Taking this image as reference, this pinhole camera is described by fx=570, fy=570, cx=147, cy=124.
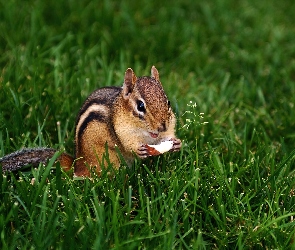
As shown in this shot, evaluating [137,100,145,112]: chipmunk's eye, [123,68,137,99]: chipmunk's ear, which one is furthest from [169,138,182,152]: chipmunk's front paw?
[123,68,137,99]: chipmunk's ear

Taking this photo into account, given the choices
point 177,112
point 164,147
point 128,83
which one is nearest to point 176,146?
point 164,147

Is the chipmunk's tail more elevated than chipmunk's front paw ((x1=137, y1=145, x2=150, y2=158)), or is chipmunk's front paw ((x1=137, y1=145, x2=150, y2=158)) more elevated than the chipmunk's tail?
the chipmunk's tail

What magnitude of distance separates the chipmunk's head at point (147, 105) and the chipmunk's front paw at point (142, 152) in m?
0.08

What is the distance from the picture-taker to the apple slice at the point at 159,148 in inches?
137

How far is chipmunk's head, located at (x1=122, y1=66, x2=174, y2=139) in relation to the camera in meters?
3.41

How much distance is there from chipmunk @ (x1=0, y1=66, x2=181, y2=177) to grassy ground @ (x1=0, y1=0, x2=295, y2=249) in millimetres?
128

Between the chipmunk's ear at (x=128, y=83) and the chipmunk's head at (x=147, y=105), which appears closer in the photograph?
the chipmunk's head at (x=147, y=105)

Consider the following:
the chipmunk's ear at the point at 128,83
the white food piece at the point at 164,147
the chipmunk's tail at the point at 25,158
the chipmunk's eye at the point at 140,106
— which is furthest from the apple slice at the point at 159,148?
the chipmunk's tail at the point at 25,158

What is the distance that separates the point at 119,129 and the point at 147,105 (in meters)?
0.28

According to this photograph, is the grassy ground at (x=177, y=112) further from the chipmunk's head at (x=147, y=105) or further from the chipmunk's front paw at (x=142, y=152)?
the chipmunk's head at (x=147, y=105)

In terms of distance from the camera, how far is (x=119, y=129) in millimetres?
3578

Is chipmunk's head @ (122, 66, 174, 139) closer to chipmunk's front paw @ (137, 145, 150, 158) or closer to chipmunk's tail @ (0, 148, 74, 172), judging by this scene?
chipmunk's front paw @ (137, 145, 150, 158)

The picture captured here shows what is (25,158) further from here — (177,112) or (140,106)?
(177,112)

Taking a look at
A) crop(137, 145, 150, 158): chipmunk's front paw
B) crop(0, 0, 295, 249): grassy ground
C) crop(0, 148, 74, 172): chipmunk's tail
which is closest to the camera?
crop(0, 0, 295, 249): grassy ground
